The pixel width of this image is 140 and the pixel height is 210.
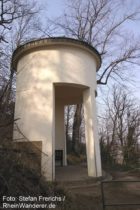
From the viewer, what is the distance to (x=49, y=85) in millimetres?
11883

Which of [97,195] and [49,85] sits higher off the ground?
[49,85]

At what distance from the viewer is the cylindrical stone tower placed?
37.7 feet

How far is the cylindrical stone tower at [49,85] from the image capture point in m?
11.5

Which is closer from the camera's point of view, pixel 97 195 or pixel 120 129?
pixel 97 195

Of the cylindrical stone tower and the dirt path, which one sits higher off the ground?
the cylindrical stone tower

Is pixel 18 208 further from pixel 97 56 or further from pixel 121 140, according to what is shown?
pixel 121 140

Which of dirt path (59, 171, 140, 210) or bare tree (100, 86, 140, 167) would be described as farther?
bare tree (100, 86, 140, 167)

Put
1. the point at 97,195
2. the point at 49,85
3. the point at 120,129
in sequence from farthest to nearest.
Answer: the point at 120,129
the point at 49,85
the point at 97,195

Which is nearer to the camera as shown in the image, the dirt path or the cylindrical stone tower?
the dirt path

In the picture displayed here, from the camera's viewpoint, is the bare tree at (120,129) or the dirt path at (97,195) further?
the bare tree at (120,129)

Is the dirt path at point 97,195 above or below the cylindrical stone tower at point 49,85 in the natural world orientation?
below

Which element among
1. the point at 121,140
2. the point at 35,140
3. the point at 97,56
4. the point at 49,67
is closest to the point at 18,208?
the point at 35,140

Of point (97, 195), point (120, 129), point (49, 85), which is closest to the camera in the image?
point (97, 195)

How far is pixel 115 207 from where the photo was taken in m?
7.14
